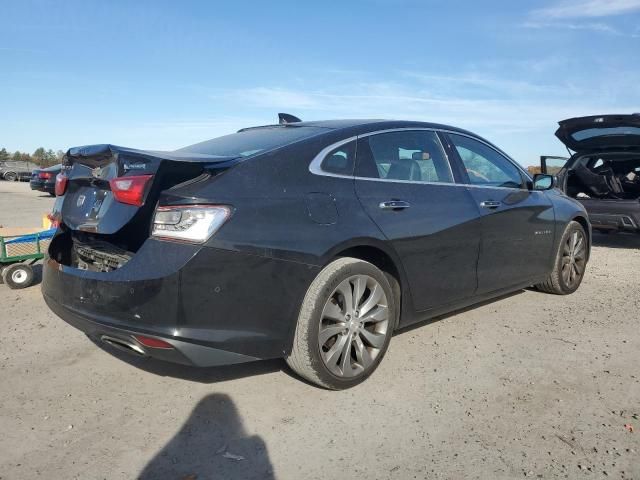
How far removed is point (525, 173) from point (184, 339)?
356cm

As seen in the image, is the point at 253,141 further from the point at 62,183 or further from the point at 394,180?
the point at 62,183

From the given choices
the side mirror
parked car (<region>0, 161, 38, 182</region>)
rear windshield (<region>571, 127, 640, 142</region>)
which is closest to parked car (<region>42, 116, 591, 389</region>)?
the side mirror

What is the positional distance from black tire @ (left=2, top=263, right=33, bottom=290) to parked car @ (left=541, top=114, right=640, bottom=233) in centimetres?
707

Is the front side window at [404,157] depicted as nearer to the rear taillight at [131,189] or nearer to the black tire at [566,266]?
the rear taillight at [131,189]

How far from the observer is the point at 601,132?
7562 millimetres

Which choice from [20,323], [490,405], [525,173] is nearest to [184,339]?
[490,405]

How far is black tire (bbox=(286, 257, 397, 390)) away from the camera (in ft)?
9.71

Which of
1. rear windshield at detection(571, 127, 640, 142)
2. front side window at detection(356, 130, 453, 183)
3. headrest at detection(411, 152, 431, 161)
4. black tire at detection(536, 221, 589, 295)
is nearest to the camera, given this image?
front side window at detection(356, 130, 453, 183)

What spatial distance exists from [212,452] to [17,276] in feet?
13.6

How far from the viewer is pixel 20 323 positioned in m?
4.51

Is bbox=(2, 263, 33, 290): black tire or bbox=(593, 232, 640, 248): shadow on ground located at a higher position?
bbox=(593, 232, 640, 248): shadow on ground

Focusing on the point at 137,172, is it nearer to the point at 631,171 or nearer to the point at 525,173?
the point at 525,173

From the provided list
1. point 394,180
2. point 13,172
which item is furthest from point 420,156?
point 13,172

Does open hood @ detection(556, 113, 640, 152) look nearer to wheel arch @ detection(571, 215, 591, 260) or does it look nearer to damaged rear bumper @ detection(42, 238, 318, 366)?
wheel arch @ detection(571, 215, 591, 260)
